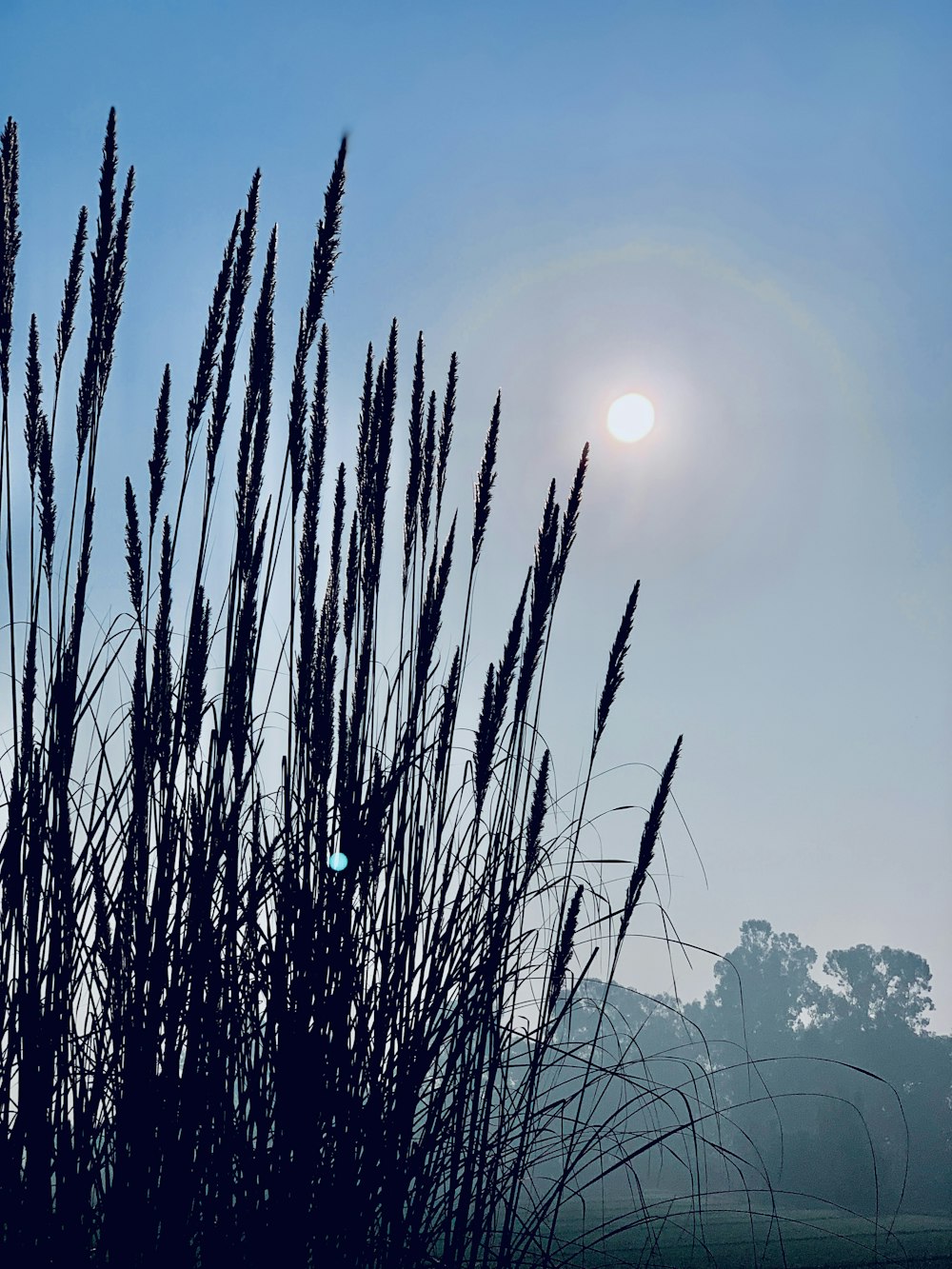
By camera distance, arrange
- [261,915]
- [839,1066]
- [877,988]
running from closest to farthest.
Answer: [261,915] < [839,1066] < [877,988]

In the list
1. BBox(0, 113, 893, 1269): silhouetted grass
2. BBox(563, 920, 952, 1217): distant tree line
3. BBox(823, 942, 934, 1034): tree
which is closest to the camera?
BBox(0, 113, 893, 1269): silhouetted grass

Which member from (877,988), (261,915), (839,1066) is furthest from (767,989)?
(261,915)

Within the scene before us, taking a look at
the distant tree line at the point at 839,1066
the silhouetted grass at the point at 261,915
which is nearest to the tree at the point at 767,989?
the distant tree line at the point at 839,1066

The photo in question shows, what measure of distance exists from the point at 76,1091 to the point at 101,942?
177mm

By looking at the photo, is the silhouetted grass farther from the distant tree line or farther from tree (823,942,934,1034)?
tree (823,942,934,1034)

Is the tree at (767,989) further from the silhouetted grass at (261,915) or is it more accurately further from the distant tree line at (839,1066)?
the silhouetted grass at (261,915)

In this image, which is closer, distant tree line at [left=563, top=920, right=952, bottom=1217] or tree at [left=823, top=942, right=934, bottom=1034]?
distant tree line at [left=563, top=920, right=952, bottom=1217]

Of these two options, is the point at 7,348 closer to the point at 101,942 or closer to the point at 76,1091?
the point at 101,942

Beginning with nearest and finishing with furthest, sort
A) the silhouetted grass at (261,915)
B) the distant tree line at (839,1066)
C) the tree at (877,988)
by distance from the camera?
the silhouetted grass at (261,915) < the distant tree line at (839,1066) < the tree at (877,988)

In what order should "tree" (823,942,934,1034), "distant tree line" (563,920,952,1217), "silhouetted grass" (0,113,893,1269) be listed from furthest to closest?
"tree" (823,942,934,1034)
"distant tree line" (563,920,952,1217)
"silhouetted grass" (0,113,893,1269)

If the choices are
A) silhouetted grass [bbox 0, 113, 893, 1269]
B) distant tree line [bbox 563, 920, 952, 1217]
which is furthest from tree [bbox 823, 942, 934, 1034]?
silhouetted grass [bbox 0, 113, 893, 1269]

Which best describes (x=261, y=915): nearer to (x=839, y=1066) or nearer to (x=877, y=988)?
(x=839, y=1066)

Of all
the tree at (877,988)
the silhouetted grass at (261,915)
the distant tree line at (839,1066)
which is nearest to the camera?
the silhouetted grass at (261,915)

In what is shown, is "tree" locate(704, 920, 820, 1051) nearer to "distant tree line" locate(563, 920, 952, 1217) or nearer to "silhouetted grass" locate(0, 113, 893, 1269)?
"distant tree line" locate(563, 920, 952, 1217)
